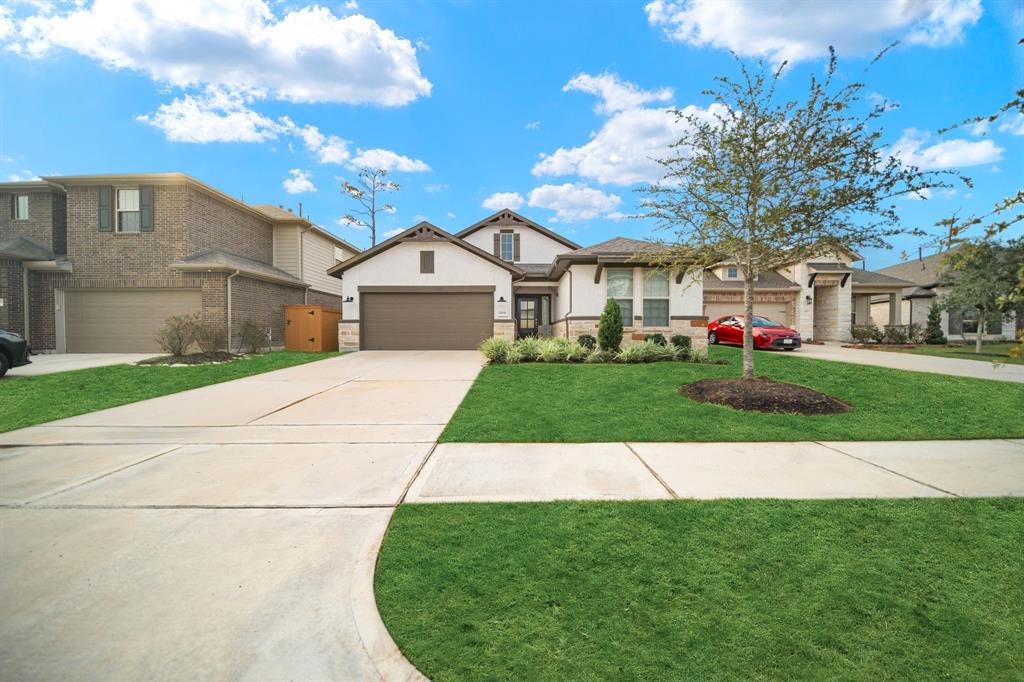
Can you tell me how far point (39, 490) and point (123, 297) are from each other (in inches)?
667

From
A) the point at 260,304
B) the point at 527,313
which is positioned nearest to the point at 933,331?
the point at 527,313

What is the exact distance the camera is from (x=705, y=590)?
2.39 m

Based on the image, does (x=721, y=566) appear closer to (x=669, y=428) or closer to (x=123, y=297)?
(x=669, y=428)

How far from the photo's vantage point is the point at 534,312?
2180cm

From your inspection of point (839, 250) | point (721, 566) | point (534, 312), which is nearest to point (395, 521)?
point (721, 566)

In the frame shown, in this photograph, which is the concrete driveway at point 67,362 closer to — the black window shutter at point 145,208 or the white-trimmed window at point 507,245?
the black window shutter at point 145,208

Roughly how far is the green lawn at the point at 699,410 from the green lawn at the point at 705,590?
87.6 inches

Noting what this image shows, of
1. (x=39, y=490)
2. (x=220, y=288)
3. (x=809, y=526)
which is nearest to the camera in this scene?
(x=809, y=526)

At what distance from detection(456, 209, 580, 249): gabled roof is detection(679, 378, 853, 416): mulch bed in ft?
55.8

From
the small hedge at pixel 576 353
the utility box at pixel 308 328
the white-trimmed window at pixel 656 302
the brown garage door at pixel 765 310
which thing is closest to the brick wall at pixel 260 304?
the utility box at pixel 308 328

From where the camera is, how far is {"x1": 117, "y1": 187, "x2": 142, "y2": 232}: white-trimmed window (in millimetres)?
16344

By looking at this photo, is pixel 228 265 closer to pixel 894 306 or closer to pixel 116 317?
pixel 116 317

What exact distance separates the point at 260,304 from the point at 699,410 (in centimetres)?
1788

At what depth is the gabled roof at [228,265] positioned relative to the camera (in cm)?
1559
